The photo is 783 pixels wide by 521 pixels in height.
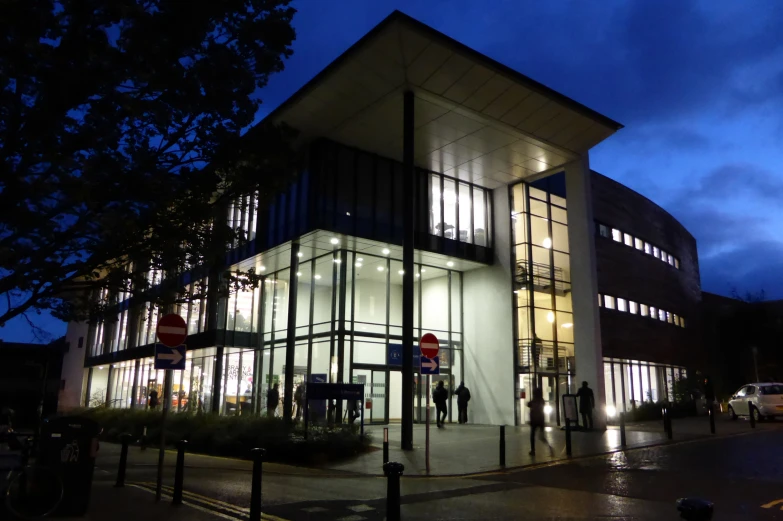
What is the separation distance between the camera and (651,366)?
3112 centimetres

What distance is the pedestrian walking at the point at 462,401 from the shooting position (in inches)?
992

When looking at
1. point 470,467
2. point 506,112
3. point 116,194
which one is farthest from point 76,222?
point 506,112

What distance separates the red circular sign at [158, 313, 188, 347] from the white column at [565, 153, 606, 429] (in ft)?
58.1

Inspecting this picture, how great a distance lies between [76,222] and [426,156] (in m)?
16.8

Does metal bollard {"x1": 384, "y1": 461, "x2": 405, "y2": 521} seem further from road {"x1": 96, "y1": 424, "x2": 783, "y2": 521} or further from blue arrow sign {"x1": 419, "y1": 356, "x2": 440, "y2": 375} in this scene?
blue arrow sign {"x1": 419, "y1": 356, "x2": 440, "y2": 375}

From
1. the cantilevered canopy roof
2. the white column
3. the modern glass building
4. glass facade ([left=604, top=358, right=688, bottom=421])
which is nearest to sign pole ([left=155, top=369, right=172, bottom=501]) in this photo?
the modern glass building

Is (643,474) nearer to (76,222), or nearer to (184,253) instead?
(184,253)

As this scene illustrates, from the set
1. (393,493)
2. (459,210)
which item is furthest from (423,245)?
(393,493)

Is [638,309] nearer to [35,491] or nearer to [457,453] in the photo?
[457,453]

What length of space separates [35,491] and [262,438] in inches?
303

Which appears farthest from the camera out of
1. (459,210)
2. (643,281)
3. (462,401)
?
(643,281)

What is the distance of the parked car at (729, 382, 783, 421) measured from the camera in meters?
22.8

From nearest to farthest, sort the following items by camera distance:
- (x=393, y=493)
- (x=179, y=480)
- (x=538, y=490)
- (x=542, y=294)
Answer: (x=393, y=493) → (x=179, y=480) → (x=538, y=490) → (x=542, y=294)

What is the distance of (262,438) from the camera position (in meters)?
15.0
